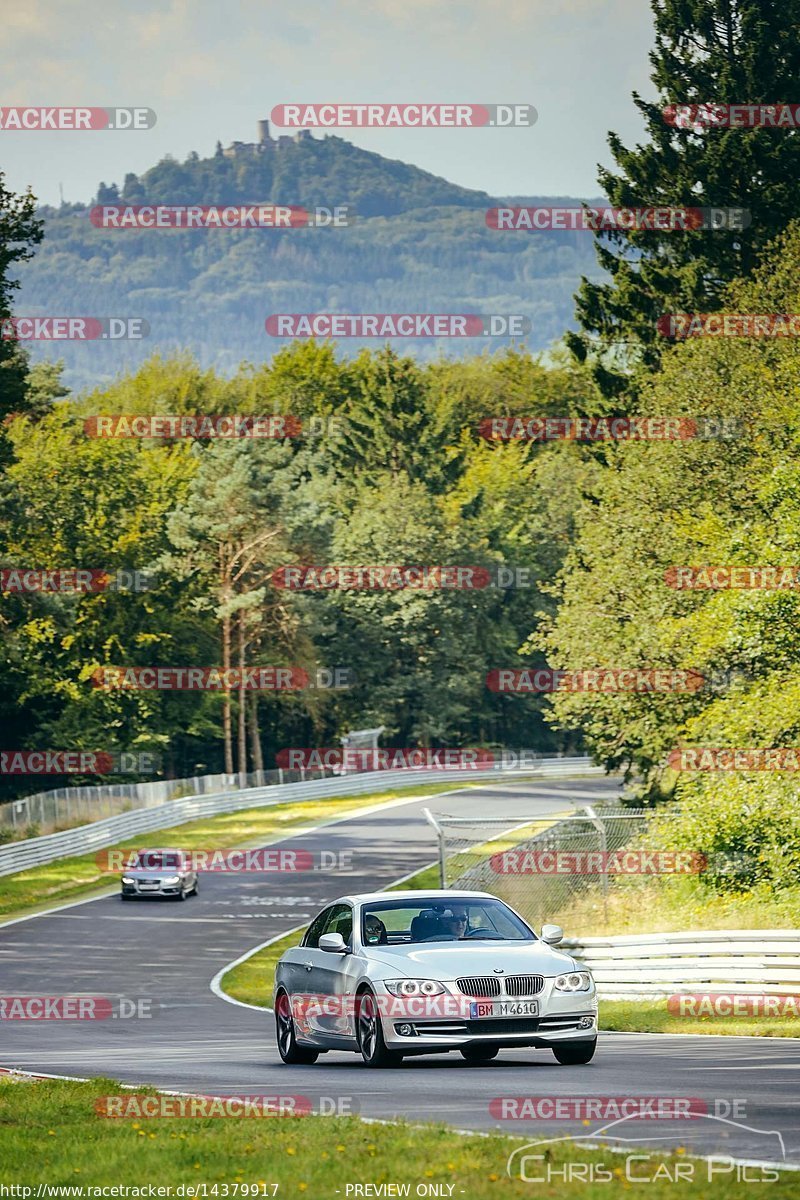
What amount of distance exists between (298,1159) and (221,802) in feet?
187

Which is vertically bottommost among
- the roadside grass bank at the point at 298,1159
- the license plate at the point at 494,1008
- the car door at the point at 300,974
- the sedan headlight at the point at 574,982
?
the car door at the point at 300,974

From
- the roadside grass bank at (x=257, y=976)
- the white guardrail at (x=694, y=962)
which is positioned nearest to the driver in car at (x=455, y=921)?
the white guardrail at (x=694, y=962)

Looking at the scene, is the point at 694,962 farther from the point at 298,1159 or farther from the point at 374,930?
the point at 298,1159

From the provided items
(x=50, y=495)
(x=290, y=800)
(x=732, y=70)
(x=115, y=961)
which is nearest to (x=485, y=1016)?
(x=115, y=961)

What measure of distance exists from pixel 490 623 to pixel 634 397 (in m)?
38.1

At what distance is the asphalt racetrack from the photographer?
10.1m

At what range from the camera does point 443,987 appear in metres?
13.5

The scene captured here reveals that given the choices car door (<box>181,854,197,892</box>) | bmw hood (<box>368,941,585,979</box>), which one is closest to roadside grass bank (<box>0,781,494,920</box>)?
car door (<box>181,854,197,892</box>)

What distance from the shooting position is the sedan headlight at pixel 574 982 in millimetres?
13609

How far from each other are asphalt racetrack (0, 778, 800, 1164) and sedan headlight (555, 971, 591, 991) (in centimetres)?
61

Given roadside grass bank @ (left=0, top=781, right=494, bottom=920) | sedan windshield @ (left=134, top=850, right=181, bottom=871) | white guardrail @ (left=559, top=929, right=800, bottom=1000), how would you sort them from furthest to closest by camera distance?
roadside grass bank @ (left=0, top=781, right=494, bottom=920)
sedan windshield @ (left=134, top=850, right=181, bottom=871)
white guardrail @ (left=559, top=929, right=800, bottom=1000)

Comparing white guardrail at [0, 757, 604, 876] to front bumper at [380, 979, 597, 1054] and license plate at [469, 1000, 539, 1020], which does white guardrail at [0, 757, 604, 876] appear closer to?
front bumper at [380, 979, 597, 1054]

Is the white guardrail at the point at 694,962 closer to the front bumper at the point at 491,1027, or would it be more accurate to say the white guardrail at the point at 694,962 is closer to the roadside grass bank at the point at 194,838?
the front bumper at the point at 491,1027

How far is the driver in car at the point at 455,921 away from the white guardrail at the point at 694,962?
18.7 feet
